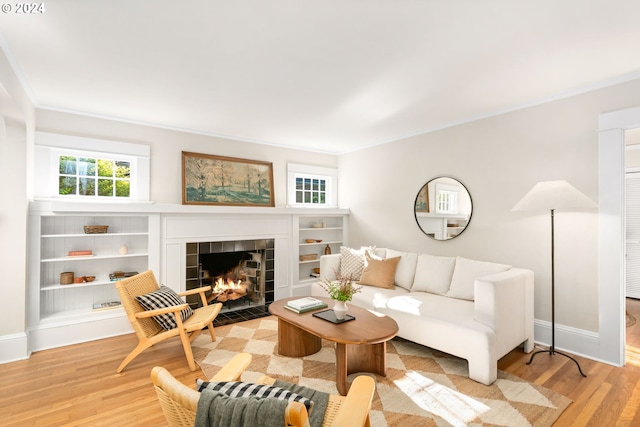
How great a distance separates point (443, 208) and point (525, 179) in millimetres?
1021

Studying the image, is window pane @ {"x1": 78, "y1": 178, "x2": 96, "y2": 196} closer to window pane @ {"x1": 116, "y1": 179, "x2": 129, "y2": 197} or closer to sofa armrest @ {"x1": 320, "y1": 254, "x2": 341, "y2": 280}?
window pane @ {"x1": 116, "y1": 179, "x2": 129, "y2": 197}

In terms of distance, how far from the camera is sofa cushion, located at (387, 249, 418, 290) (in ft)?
13.3

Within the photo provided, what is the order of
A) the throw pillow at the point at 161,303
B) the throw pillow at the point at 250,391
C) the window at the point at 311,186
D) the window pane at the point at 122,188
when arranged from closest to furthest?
1. the throw pillow at the point at 250,391
2. the throw pillow at the point at 161,303
3. the window pane at the point at 122,188
4. the window at the point at 311,186

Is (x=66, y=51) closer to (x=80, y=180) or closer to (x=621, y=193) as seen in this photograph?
(x=80, y=180)

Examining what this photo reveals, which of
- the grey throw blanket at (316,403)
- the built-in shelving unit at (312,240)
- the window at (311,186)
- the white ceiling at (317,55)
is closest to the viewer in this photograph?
the grey throw blanket at (316,403)

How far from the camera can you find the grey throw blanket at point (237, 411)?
1014mm

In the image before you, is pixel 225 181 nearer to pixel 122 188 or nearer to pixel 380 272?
pixel 122 188

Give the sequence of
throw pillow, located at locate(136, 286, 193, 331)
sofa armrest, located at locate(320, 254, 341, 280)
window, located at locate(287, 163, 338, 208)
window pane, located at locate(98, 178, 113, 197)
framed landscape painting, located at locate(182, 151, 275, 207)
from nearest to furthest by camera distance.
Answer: throw pillow, located at locate(136, 286, 193, 331)
window pane, located at locate(98, 178, 113, 197)
framed landscape painting, located at locate(182, 151, 275, 207)
sofa armrest, located at locate(320, 254, 341, 280)
window, located at locate(287, 163, 338, 208)

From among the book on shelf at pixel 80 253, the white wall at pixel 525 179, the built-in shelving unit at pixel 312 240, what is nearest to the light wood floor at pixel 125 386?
the white wall at pixel 525 179

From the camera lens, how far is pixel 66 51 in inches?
94.8

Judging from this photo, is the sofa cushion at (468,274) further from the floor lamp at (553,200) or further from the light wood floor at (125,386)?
the light wood floor at (125,386)

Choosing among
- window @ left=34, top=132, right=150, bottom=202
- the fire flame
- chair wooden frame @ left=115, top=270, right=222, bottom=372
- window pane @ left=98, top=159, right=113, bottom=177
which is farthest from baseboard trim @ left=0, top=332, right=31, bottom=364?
the fire flame

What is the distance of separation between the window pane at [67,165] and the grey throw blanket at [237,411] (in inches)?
150

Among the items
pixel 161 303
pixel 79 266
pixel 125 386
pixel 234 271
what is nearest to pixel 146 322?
pixel 161 303
